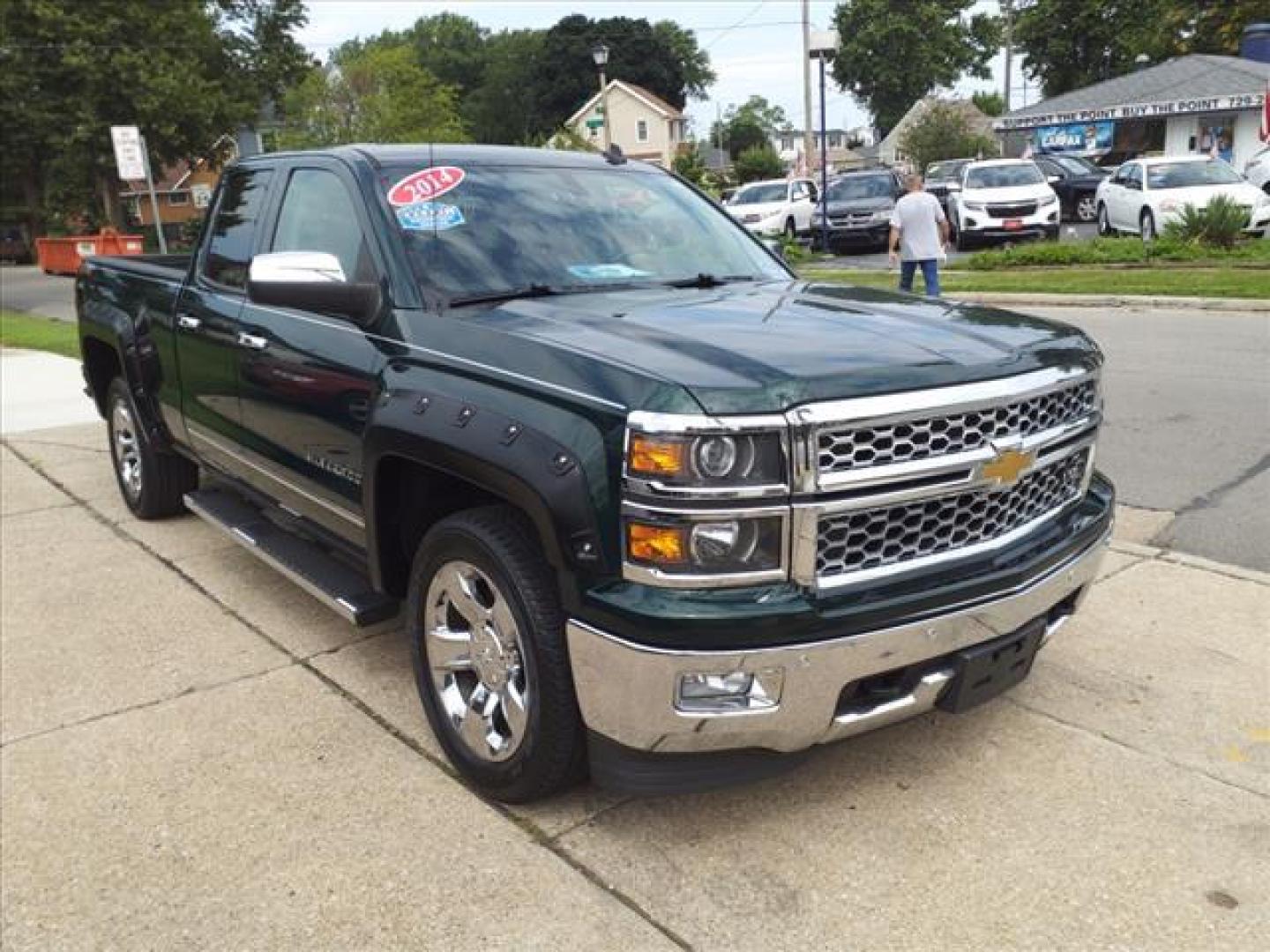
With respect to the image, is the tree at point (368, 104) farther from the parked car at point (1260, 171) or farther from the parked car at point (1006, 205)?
the parked car at point (1260, 171)

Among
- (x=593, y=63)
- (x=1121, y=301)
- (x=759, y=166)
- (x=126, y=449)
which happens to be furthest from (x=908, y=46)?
(x=126, y=449)

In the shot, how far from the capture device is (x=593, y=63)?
82000 millimetres

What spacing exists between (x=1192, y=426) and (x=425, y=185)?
5.76 m

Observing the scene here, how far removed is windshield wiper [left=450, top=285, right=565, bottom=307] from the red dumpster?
96.9ft

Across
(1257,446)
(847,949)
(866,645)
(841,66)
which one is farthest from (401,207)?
(841,66)

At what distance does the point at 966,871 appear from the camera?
110 inches

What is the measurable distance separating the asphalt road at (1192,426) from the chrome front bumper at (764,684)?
119 inches

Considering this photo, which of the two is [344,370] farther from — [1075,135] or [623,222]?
[1075,135]

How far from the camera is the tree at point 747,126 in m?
119

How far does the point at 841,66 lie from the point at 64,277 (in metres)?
65.4

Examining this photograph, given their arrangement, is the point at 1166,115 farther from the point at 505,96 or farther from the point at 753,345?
the point at 505,96

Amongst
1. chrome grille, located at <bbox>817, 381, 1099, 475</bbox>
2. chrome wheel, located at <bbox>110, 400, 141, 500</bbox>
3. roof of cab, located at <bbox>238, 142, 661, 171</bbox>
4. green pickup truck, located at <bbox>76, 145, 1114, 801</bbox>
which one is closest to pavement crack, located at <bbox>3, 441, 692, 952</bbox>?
green pickup truck, located at <bbox>76, 145, 1114, 801</bbox>

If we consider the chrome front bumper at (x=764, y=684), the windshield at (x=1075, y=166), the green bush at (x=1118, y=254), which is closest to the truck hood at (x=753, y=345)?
the chrome front bumper at (x=764, y=684)

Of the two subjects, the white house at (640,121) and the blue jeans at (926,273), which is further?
the white house at (640,121)
